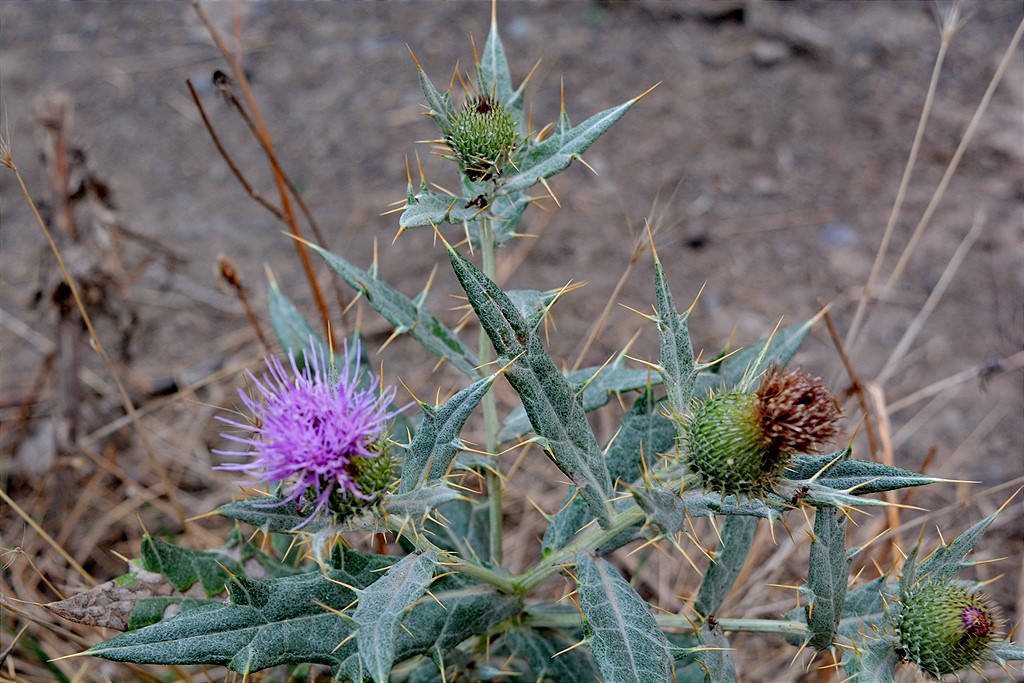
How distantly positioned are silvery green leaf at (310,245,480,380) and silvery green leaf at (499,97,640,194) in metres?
0.45

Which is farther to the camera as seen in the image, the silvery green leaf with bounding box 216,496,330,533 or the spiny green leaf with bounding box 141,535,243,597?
the spiny green leaf with bounding box 141,535,243,597

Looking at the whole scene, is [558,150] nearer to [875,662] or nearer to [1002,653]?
[875,662]

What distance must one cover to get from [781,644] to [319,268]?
10.00ft

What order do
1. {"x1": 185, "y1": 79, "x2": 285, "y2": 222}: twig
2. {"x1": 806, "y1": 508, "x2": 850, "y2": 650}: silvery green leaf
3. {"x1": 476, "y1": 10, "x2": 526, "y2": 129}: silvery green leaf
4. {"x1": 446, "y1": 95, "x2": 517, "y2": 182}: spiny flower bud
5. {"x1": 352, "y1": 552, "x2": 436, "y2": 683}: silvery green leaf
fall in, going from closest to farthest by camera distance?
1. {"x1": 352, "y1": 552, "x2": 436, "y2": 683}: silvery green leaf
2. {"x1": 806, "y1": 508, "x2": 850, "y2": 650}: silvery green leaf
3. {"x1": 446, "y1": 95, "x2": 517, "y2": 182}: spiny flower bud
4. {"x1": 476, "y1": 10, "x2": 526, "y2": 129}: silvery green leaf
5. {"x1": 185, "y1": 79, "x2": 285, "y2": 222}: twig

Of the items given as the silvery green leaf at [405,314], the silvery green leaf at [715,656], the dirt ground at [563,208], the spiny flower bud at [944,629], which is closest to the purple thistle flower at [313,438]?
the silvery green leaf at [405,314]

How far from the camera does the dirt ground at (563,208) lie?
3660 millimetres

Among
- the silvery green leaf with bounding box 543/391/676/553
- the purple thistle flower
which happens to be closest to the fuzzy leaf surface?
the silvery green leaf with bounding box 543/391/676/553

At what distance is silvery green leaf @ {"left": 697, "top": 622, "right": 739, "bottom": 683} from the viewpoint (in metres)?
1.90

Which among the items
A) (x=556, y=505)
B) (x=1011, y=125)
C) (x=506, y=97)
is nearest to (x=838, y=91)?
(x=1011, y=125)

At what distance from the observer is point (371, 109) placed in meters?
5.27

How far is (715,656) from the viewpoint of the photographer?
77.0 inches

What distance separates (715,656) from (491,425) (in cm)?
85

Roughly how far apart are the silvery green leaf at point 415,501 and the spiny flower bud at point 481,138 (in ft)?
2.68

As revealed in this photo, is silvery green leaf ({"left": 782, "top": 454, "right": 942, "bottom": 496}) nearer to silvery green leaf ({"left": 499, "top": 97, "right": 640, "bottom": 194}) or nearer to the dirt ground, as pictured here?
silvery green leaf ({"left": 499, "top": 97, "right": 640, "bottom": 194})
